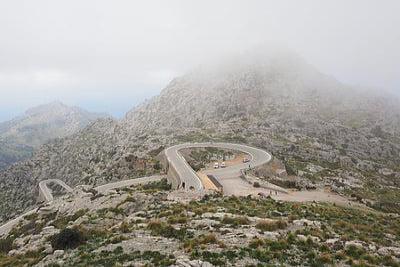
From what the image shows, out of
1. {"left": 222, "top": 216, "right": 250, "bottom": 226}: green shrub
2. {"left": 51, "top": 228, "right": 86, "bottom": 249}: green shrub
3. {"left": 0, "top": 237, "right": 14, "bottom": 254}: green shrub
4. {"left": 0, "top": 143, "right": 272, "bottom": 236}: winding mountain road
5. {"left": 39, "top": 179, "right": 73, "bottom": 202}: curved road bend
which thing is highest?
{"left": 51, "top": 228, "right": 86, "bottom": 249}: green shrub

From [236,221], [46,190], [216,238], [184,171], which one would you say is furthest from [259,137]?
[216,238]

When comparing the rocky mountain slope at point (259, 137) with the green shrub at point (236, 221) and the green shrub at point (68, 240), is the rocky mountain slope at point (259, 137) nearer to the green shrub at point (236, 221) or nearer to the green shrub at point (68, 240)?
the green shrub at point (236, 221)

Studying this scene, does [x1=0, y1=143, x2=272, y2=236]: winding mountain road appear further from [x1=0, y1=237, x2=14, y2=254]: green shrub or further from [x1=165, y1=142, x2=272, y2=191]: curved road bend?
[x1=0, y1=237, x2=14, y2=254]: green shrub

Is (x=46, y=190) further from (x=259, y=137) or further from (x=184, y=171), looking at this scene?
(x=184, y=171)

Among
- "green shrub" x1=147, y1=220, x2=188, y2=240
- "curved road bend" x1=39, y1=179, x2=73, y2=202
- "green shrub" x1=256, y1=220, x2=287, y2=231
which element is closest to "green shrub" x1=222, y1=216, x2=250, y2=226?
"green shrub" x1=256, y1=220, x2=287, y2=231

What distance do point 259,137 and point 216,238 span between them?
104605mm

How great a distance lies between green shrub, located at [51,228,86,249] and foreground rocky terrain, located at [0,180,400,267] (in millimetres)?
66

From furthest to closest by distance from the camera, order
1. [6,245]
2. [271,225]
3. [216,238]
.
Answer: [6,245], [271,225], [216,238]

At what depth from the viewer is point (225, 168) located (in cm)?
7850

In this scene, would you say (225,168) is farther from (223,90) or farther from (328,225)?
(223,90)

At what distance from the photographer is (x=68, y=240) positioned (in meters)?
29.3

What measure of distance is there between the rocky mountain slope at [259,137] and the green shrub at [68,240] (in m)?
48.3

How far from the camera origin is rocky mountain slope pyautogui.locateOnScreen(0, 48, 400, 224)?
9938 centimetres

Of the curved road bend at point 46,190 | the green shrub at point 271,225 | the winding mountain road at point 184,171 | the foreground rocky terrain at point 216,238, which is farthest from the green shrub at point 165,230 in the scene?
the curved road bend at point 46,190
